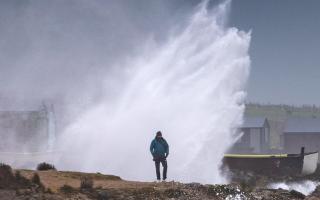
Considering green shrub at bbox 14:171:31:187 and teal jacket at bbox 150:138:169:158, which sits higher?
teal jacket at bbox 150:138:169:158

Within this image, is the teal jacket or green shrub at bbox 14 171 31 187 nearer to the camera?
green shrub at bbox 14 171 31 187

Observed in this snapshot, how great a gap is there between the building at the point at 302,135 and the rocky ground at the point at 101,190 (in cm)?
5944

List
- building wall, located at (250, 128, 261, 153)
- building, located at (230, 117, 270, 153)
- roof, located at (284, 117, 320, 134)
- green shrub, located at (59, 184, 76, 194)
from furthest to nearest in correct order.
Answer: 1. building wall, located at (250, 128, 261, 153)
2. building, located at (230, 117, 270, 153)
3. roof, located at (284, 117, 320, 134)
4. green shrub, located at (59, 184, 76, 194)

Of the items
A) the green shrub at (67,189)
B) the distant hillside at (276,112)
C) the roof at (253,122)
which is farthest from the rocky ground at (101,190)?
the distant hillside at (276,112)

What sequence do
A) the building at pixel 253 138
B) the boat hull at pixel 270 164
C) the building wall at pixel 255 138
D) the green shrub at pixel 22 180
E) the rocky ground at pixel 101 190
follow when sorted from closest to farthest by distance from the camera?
the rocky ground at pixel 101 190 → the green shrub at pixel 22 180 → the boat hull at pixel 270 164 → the building at pixel 253 138 → the building wall at pixel 255 138

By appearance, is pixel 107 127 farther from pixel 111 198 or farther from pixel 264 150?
pixel 264 150

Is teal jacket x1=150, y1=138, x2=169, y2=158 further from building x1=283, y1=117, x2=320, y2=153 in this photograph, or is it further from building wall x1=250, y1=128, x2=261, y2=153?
building wall x1=250, y1=128, x2=261, y2=153

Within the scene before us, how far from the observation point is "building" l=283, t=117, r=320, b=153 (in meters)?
72.6

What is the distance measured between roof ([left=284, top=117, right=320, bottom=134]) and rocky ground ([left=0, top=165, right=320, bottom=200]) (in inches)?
2383

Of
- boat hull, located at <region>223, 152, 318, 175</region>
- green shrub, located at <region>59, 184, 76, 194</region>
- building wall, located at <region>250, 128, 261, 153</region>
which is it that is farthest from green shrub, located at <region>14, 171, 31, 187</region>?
building wall, located at <region>250, 128, 261, 153</region>

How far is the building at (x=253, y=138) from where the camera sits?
247ft

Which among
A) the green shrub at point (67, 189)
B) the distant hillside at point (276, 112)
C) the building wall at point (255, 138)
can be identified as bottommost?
the green shrub at point (67, 189)

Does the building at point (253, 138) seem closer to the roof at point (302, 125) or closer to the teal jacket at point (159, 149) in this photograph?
the roof at point (302, 125)

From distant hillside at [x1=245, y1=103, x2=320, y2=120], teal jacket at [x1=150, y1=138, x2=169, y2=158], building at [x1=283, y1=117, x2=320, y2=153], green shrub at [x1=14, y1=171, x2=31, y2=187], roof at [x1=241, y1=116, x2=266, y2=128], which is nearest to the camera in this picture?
green shrub at [x1=14, y1=171, x2=31, y2=187]
